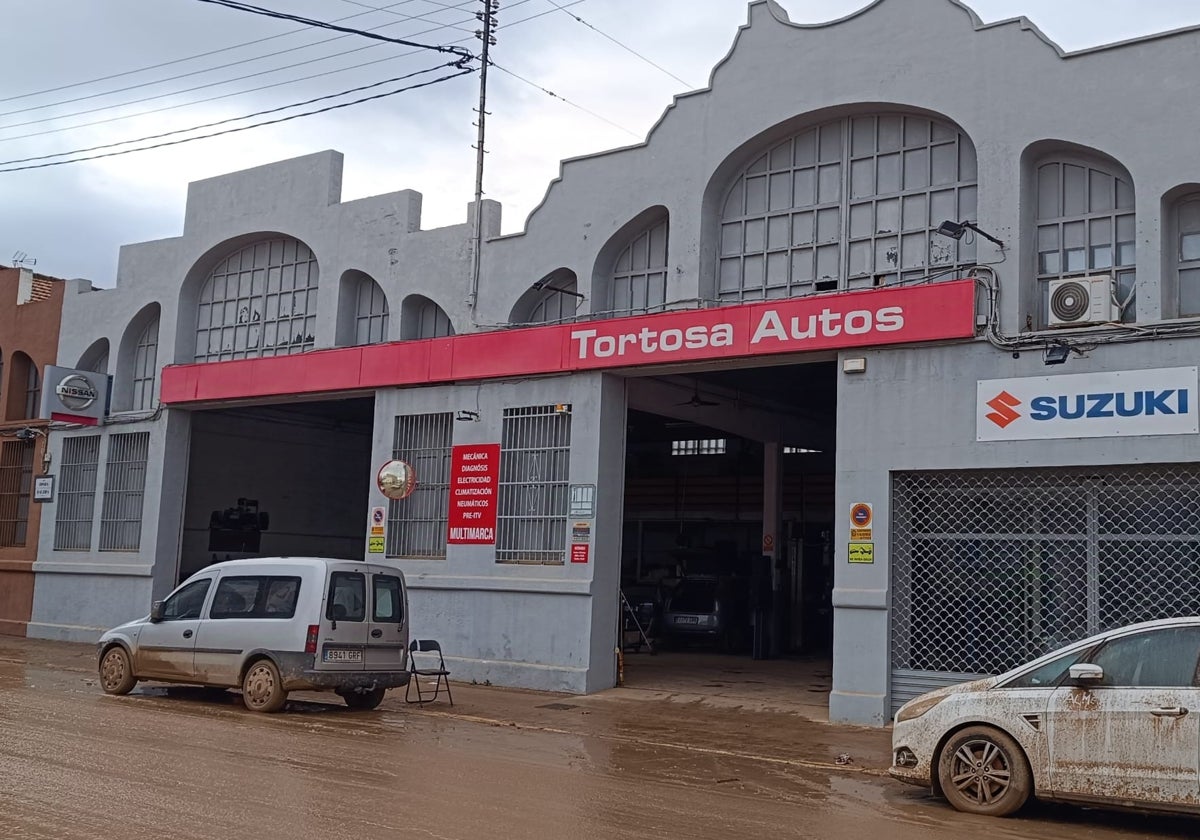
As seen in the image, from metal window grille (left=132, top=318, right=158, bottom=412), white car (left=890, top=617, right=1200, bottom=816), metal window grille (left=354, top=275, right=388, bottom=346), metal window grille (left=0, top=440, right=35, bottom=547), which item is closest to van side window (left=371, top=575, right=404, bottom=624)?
metal window grille (left=354, top=275, right=388, bottom=346)

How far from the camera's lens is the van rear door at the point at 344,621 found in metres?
13.7

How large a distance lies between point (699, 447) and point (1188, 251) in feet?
57.3

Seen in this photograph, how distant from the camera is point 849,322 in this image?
47.9 ft

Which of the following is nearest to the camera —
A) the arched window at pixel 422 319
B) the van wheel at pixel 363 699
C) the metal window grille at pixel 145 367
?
the van wheel at pixel 363 699

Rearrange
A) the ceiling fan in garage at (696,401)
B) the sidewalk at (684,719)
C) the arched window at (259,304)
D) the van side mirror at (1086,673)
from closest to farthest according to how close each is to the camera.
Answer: the van side mirror at (1086,673)
the sidewalk at (684,719)
the ceiling fan in garage at (696,401)
the arched window at (259,304)

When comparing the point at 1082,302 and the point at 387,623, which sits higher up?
the point at 1082,302

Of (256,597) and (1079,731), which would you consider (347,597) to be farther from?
(1079,731)

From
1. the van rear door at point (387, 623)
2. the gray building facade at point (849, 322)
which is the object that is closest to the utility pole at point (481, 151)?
the gray building facade at point (849, 322)

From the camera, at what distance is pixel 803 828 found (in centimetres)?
827

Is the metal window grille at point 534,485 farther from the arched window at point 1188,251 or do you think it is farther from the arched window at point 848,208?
the arched window at point 1188,251

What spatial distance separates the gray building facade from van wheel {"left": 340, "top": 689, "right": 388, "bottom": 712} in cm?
283

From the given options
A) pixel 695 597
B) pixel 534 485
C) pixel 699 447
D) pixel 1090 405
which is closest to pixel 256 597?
pixel 534 485

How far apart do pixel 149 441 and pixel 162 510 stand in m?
1.41

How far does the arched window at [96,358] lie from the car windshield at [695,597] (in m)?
12.3
